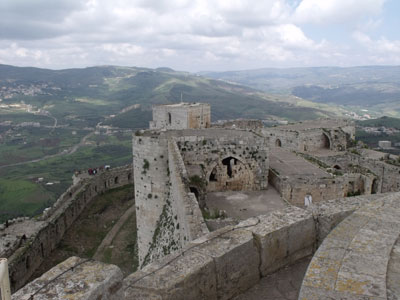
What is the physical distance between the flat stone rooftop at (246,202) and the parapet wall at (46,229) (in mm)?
11857

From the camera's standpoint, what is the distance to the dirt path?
23255 mm

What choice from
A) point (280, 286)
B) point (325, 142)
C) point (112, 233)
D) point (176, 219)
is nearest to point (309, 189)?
point (176, 219)

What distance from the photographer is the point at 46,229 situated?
2277 centimetres

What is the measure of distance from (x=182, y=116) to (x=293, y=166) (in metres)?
8.97

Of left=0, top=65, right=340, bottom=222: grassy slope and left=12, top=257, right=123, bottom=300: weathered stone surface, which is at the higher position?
left=12, top=257, right=123, bottom=300: weathered stone surface

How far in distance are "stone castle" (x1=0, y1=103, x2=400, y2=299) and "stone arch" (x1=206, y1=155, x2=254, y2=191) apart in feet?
0.16

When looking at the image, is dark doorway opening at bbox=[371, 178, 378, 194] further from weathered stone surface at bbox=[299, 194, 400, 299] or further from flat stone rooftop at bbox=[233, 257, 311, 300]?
flat stone rooftop at bbox=[233, 257, 311, 300]

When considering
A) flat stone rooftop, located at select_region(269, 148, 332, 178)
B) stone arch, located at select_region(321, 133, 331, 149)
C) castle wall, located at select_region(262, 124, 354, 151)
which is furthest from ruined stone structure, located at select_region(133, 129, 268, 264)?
stone arch, located at select_region(321, 133, 331, 149)

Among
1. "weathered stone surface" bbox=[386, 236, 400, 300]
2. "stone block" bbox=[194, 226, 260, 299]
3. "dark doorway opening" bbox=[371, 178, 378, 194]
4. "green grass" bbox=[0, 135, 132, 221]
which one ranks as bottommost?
"green grass" bbox=[0, 135, 132, 221]

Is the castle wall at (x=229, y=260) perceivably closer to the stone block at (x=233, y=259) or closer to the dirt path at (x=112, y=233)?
the stone block at (x=233, y=259)

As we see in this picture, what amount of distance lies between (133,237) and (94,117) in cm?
14890

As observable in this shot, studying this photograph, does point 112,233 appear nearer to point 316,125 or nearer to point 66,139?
point 316,125

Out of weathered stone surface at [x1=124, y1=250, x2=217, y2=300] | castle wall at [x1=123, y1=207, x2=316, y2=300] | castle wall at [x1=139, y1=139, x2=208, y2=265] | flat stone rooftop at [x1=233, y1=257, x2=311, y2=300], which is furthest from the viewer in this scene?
castle wall at [x1=139, y1=139, x2=208, y2=265]

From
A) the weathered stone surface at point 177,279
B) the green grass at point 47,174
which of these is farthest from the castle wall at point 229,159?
the green grass at point 47,174
